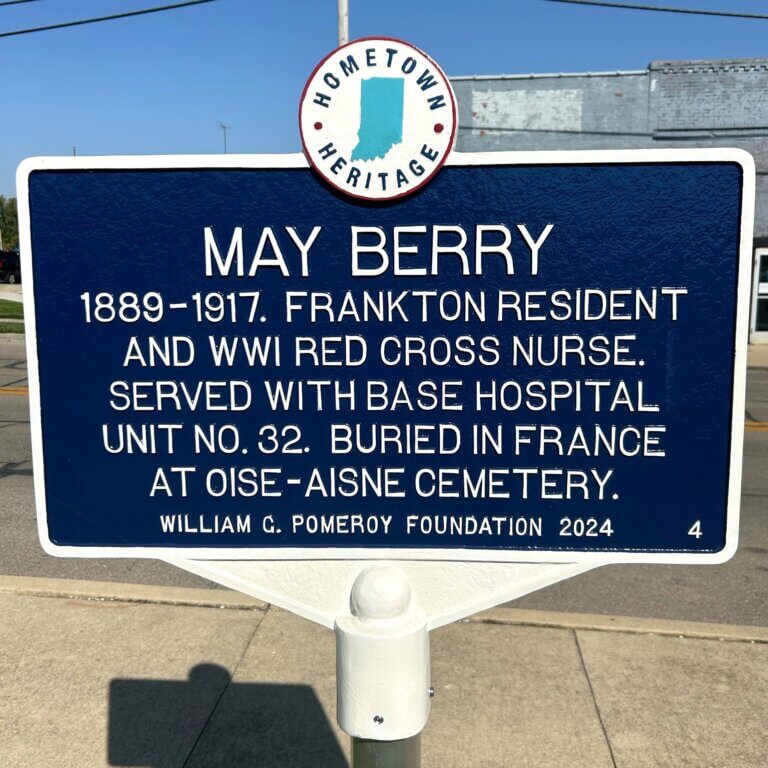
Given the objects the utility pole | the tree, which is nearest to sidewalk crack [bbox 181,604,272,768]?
the utility pole

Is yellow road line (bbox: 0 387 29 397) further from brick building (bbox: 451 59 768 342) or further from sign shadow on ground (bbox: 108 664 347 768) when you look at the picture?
brick building (bbox: 451 59 768 342)

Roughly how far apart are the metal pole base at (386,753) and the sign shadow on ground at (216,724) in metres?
1.24

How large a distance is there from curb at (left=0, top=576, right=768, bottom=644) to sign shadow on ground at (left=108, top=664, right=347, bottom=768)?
0.70 metres

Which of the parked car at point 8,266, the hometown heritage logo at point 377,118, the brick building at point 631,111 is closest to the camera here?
the hometown heritage logo at point 377,118

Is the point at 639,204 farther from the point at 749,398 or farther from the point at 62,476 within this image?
the point at 749,398

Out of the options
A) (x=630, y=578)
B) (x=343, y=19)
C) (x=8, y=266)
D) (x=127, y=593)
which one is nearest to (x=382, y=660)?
(x=127, y=593)

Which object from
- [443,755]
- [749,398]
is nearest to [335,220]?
[443,755]

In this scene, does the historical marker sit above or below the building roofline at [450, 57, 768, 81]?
below

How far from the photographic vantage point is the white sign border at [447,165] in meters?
1.95

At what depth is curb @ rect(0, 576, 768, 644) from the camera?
4.22 meters

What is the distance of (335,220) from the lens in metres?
1.99

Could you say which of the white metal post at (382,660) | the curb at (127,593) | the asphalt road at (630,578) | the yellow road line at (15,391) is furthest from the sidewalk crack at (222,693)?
the yellow road line at (15,391)

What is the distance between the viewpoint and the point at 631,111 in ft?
63.7

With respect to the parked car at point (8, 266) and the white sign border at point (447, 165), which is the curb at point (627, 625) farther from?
the parked car at point (8, 266)
